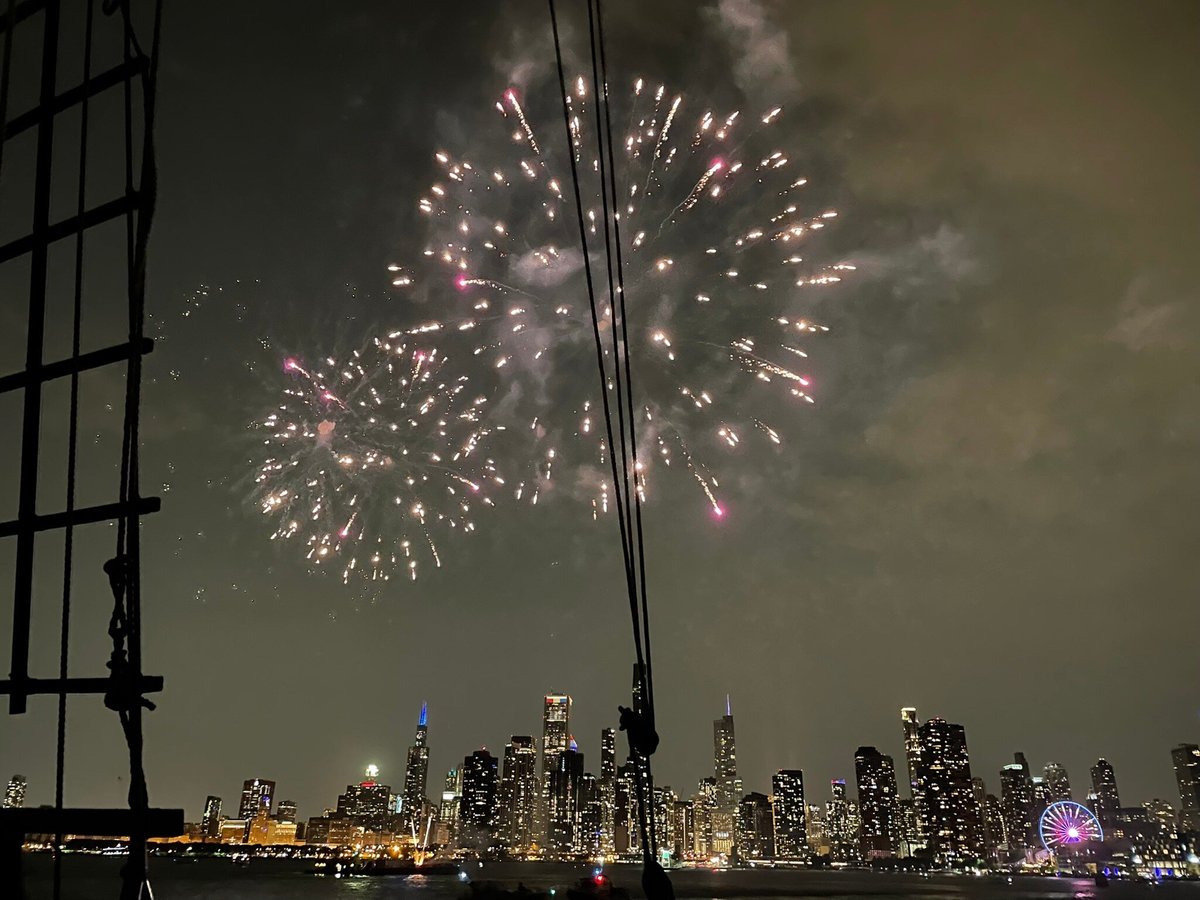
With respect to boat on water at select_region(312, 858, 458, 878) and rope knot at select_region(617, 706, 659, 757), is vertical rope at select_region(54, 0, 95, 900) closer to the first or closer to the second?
rope knot at select_region(617, 706, 659, 757)

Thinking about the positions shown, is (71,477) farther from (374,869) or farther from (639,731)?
(374,869)

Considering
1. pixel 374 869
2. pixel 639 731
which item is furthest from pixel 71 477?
pixel 374 869

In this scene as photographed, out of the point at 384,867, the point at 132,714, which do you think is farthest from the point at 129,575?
the point at 384,867

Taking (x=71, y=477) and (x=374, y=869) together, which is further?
(x=374, y=869)

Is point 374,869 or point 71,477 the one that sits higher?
point 71,477

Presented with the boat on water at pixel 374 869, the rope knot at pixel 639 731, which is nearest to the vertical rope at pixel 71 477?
the rope knot at pixel 639 731

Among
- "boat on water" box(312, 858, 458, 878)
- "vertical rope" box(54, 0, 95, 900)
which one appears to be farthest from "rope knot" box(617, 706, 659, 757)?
"boat on water" box(312, 858, 458, 878)

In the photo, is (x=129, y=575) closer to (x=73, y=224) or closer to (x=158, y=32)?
(x=73, y=224)

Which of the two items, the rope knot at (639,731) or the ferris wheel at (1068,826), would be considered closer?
the rope knot at (639,731)

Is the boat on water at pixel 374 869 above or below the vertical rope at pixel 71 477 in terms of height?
below

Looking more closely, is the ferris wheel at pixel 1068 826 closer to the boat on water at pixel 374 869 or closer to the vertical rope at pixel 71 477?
the boat on water at pixel 374 869

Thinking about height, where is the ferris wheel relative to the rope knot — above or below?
below
